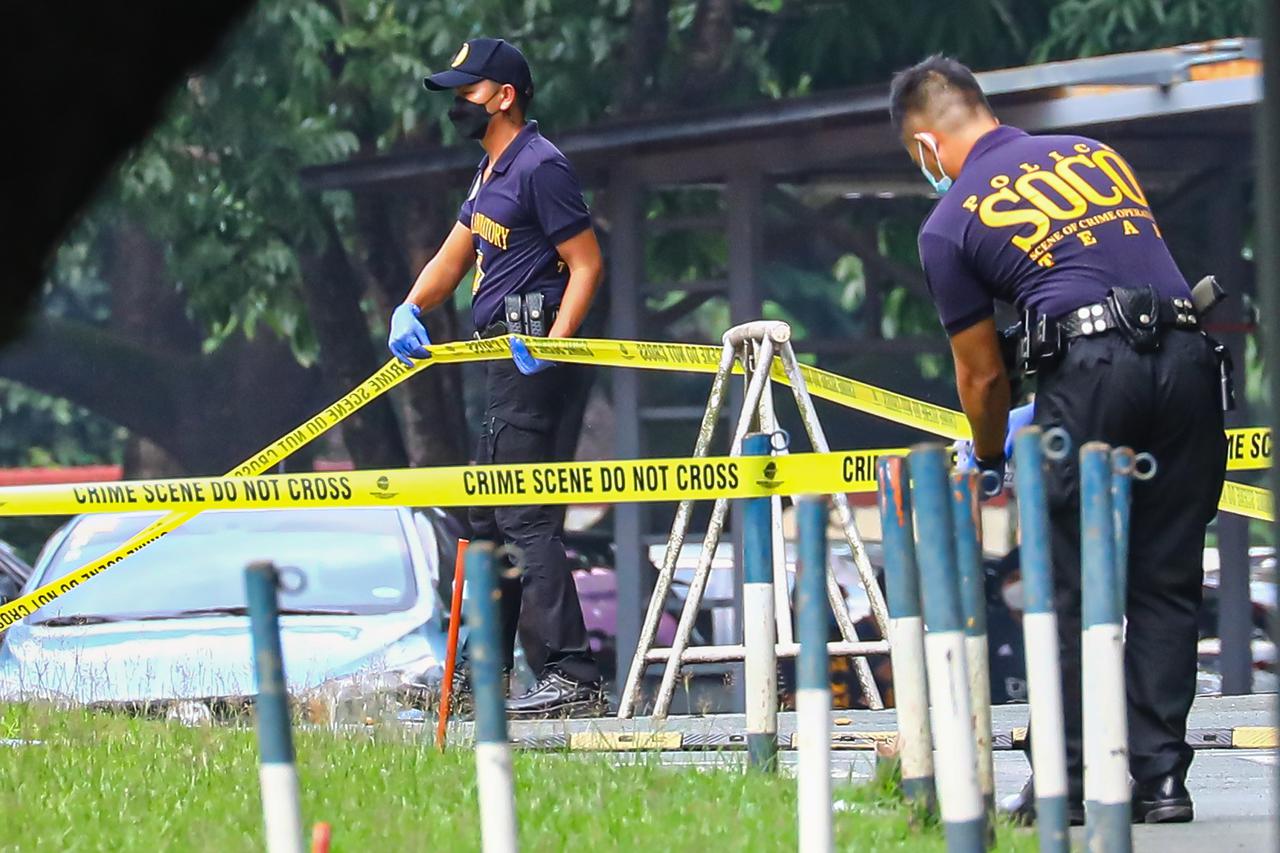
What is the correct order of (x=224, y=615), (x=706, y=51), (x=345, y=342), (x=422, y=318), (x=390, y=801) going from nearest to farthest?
1. (x=390, y=801)
2. (x=224, y=615)
3. (x=706, y=51)
4. (x=422, y=318)
5. (x=345, y=342)

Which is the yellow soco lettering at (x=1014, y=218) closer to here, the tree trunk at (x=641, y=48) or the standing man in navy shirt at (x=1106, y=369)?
the standing man in navy shirt at (x=1106, y=369)

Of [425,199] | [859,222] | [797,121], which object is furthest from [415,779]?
[425,199]

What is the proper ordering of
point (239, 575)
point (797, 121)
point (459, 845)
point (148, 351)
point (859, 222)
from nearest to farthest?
point (459, 845), point (239, 575), point (797, 121), point (859, 222), point (148, 351)

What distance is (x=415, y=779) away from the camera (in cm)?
535

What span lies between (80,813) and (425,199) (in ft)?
30.8

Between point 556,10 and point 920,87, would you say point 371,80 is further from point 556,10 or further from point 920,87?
point 920,87

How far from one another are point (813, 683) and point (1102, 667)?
568 mm

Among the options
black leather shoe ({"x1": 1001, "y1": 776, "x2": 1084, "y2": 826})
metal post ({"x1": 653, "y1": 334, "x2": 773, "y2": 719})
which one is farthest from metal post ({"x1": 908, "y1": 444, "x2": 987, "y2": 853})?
metal post ({"x1": 653, "y1": 334, "x2": 773, "y2": 719})

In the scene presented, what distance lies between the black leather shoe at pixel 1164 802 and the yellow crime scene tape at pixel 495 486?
59.4 inches

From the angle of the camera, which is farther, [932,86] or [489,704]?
[932,86]

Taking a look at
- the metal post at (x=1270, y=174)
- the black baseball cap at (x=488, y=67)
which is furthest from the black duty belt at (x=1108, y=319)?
the black baseball cap at (x=488, y=67)

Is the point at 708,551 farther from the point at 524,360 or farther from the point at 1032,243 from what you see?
the point at 1032,243

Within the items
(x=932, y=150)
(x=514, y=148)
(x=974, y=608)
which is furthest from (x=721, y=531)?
(x=974, y=608)

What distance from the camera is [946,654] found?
3553 mm
